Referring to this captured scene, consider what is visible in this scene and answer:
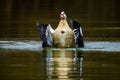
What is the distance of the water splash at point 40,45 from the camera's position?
14841 mm

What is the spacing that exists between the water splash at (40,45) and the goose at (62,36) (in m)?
0.20

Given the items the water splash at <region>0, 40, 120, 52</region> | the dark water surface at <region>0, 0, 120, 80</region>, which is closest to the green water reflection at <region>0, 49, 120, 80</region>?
the dark water surface at <region>0, 0, 120, 80</region>

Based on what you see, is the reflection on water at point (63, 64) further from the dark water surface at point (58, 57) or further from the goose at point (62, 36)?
the goose at point (62, 36)

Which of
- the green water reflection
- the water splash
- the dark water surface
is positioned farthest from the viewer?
the water splash

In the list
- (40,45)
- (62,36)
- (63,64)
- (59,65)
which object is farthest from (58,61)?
(40,45)

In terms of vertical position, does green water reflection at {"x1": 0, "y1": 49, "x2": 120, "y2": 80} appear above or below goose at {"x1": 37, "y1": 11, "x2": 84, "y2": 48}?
below

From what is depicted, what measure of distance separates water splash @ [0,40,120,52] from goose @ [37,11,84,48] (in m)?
0.20

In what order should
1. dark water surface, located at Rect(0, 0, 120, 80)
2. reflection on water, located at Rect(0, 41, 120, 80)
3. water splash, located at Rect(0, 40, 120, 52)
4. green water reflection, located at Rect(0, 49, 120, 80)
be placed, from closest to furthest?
green water reflection, located at Rect(0, 49, 120, 80)
reflection on water, located at Rect(0, 41, 120, 80)
dark water surface, located at Rect(0, 0, 120, 80)
water splash, located at Rect(0, 40, 120, 52)

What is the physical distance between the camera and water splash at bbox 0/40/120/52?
14841 mm

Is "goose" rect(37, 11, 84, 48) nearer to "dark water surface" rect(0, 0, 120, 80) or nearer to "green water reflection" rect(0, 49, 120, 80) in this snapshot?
"dark water surface" rect(0, 0, 120, 80)

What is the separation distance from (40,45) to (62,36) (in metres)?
0.87

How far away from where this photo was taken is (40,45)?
15.6m

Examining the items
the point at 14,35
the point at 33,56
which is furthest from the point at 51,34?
the point at 14,35

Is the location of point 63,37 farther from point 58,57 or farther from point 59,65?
point 59,65
